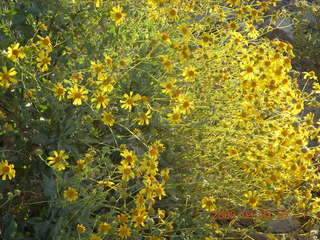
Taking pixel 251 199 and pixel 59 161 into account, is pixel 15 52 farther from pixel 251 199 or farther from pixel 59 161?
pixel 251 199

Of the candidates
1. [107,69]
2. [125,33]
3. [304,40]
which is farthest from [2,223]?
[304,40]

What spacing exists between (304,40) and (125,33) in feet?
11.8

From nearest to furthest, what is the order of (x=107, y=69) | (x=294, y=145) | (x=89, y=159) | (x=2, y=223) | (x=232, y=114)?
(x=89, y=159) → (x=2, y=223) → (x=107, y=69) → (x=294, y=145) → (x=232, y=114)

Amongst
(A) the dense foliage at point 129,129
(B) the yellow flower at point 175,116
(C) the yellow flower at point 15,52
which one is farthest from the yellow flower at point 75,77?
(B) the yellow flower at point 175,116

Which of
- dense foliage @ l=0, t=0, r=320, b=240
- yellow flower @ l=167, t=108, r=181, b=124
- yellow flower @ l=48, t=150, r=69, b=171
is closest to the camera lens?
yellow flower @ l=48, t=150, r=69, b=171

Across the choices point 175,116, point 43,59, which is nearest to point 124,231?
point 175,116

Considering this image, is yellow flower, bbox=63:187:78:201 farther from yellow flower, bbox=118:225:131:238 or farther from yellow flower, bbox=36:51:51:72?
yellow flower, bbox=36:51:51:72

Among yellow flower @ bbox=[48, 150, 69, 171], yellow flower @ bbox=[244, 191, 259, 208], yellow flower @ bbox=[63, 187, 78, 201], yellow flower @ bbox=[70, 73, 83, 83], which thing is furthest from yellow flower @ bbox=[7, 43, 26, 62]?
yellow flower @ bbox=[244, 191, 259, 208]

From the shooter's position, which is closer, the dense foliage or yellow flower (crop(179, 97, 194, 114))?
the dense foliage

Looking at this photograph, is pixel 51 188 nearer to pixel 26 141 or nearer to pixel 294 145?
pixel 26 141

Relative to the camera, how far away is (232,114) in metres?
2.71

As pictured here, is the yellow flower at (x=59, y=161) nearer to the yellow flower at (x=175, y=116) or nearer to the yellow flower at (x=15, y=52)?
the yellow flower at (x=15, y=52)

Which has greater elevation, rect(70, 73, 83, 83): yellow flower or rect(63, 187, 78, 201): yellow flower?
rect(70, 73, 83, 83): yellow flower

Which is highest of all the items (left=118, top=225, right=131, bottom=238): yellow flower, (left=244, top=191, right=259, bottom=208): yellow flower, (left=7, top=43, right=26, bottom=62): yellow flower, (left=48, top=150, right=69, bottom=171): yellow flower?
(left=7, top=43, right=26, bottom=62): yellow flower
